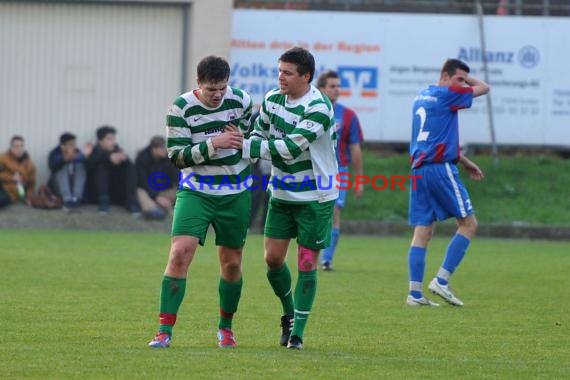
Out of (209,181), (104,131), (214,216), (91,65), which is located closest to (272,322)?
(214,216)

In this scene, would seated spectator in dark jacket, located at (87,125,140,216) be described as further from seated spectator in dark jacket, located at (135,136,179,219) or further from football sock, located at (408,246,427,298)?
football sock, located at (408,246,427,298)

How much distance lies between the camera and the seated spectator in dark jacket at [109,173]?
23.4 meters

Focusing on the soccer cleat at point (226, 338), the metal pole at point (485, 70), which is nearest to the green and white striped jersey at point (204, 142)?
the soccer cleat at point (226, 338)

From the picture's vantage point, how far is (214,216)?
9180 millimetres

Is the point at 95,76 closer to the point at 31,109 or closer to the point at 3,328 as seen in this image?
the point at 31,109

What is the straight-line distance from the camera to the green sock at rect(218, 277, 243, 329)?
937cm

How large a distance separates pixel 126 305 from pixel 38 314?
3.60 ft

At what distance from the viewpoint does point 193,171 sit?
920cm

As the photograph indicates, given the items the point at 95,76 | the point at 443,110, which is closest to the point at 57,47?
the point at 95,76

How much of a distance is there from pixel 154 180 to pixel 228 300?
14.8 meters

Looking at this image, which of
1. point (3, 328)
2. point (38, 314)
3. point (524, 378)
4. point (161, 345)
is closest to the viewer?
point (524, 378)

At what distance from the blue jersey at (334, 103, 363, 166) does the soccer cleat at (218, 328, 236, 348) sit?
7.12 meters

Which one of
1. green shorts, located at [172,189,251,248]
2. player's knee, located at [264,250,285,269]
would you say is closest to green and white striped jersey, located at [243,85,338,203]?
green shorts, located at [172,189,251,248]

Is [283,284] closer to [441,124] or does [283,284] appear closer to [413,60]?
[441,124]
